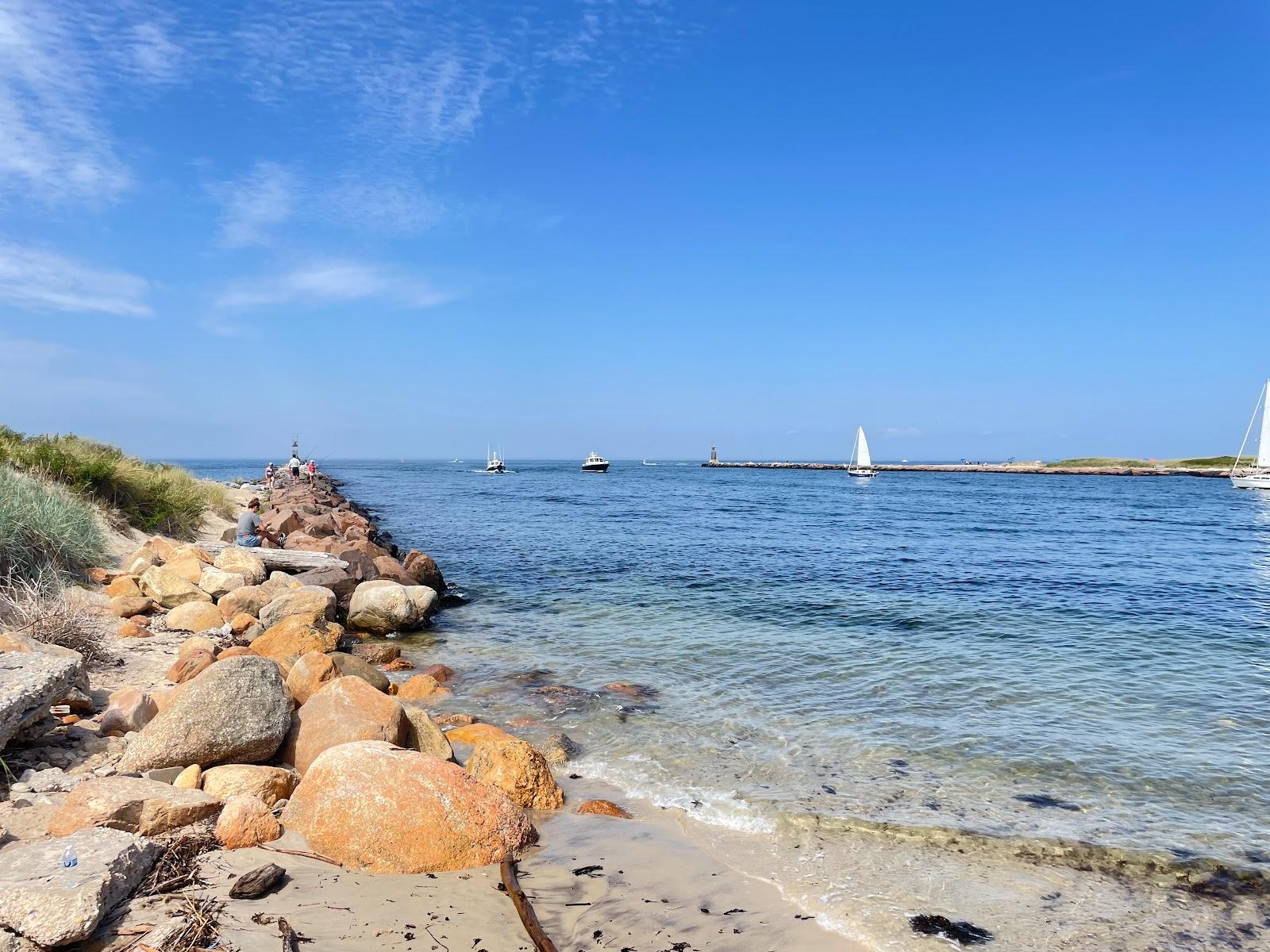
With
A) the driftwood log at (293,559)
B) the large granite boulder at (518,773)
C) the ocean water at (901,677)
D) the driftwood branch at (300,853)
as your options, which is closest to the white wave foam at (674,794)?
the ocean water at (901,677)

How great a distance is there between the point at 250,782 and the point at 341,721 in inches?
35.7

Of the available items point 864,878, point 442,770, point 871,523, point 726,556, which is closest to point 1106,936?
point 864,878

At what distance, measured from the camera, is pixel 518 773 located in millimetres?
6266

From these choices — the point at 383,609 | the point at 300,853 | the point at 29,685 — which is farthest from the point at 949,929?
the point at 383,609

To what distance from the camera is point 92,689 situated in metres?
7.31

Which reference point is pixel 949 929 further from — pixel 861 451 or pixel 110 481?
pixel 861 451

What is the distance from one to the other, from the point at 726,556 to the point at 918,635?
10.3 m

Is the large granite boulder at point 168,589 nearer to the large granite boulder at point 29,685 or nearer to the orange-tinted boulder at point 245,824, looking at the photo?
the large granite boulder at point 29,685

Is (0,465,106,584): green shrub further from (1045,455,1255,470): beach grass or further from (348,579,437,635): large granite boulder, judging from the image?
(1045,455,1255,470): beach grass

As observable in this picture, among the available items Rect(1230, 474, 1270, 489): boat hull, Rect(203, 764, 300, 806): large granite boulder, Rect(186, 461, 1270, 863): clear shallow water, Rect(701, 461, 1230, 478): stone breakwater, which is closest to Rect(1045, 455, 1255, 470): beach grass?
Rect(701, 461, 1230, 478): stone breakwater

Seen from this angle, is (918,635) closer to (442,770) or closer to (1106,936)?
(1106,936)

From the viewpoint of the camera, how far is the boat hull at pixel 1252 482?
65000mm

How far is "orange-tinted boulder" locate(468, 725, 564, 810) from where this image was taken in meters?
6.18

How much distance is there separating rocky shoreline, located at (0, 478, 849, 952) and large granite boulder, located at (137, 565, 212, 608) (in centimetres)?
364
